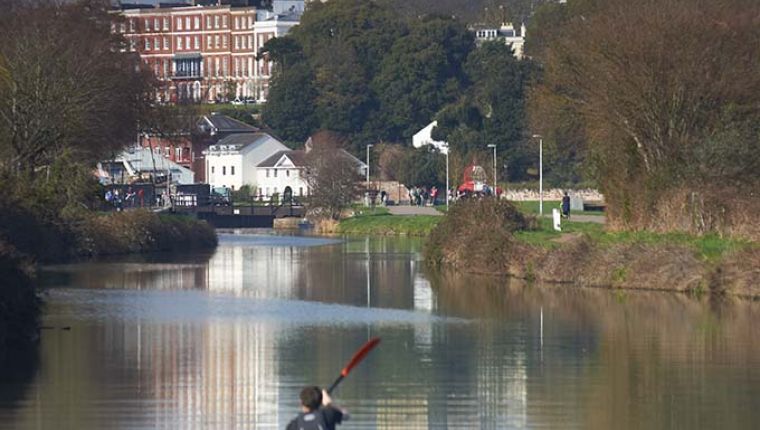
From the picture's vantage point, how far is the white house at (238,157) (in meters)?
137

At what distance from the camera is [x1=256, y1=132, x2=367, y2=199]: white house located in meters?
130

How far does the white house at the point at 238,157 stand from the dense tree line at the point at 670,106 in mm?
76749

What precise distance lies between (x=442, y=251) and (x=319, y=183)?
123ft

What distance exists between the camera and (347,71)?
13750 cm

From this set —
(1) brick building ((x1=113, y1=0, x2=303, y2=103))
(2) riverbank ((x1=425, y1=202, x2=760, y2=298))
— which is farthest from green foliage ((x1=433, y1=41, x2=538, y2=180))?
(1) brick building ((x1=113, y1=0, x2=303, y2=103))

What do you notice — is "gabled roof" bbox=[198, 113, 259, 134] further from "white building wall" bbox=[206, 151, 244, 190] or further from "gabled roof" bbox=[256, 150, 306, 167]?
"gabled roof" bbox=[256, 150, 306, 167]

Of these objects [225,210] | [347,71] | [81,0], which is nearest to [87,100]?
[81,0]

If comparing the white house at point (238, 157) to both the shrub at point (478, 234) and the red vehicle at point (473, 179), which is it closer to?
the red vehicle at point (473, 179)

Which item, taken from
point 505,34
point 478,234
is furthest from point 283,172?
point 478,234

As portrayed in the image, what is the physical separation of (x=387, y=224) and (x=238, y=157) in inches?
2049

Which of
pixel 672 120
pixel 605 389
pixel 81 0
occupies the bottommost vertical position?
pixel 605 389

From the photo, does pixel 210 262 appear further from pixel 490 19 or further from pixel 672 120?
pixel 490 19

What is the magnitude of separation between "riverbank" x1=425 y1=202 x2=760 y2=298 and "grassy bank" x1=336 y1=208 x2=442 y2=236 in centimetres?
2340

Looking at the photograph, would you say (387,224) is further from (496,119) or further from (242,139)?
(242,139)
